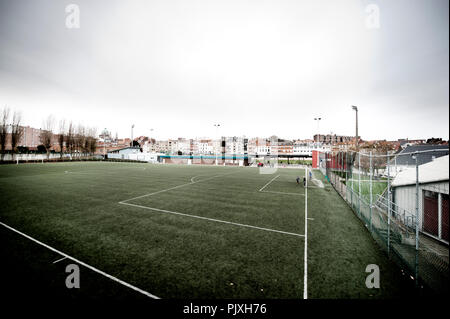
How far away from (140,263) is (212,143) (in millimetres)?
190832

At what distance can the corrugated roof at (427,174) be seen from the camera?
6315 millimetres

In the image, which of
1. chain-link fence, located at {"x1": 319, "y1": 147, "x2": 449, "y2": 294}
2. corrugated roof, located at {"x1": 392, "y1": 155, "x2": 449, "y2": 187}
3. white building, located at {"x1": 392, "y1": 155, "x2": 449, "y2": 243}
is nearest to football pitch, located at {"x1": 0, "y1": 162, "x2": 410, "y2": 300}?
chain-link fence, located at {"x1": 319, "y1": 147, "x2": 449, "y2": 294}

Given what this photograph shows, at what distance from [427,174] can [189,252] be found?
32.4 ft

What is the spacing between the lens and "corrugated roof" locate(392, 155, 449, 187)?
632 cm

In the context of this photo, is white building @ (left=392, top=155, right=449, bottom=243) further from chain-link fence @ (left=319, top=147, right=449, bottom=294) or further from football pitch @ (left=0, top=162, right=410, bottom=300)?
football pitch @ (left=0, top=162, right=410, bottom=300)

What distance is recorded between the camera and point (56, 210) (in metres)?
9.77

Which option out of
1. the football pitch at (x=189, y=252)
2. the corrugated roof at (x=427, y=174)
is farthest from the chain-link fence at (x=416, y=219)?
the football pitch at (x=189, y=252)

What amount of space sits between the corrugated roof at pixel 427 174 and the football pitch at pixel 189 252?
295 cm

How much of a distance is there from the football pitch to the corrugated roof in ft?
9.68

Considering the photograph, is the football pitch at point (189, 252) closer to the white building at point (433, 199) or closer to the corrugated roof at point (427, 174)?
the white building at point (433, 199)
